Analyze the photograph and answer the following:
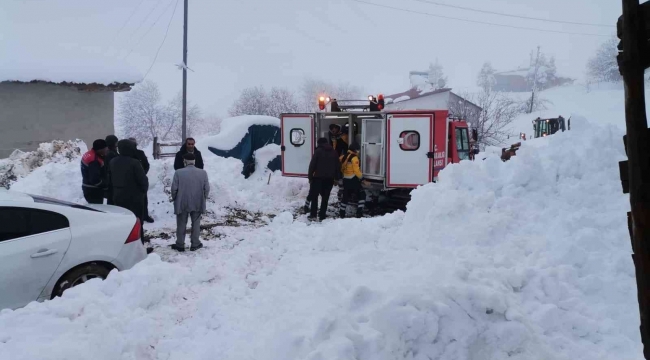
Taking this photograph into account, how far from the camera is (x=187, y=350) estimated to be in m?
4.31

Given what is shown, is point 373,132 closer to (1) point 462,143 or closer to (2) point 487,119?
(1) point 462,143

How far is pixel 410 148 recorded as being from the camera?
1050 cm

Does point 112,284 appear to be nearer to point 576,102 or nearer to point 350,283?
point 350,283

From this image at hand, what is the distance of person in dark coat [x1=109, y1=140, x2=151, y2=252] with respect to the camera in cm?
746

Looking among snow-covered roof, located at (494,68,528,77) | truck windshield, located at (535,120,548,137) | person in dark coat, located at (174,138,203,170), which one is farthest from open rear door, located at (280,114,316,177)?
snow-covered roof, located at (494,68,528,77)

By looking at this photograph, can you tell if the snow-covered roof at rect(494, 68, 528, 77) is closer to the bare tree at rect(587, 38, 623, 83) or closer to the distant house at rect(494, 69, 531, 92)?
the distant house at rect(494, 69, 531, 92)

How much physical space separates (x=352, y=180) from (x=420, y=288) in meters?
6.87

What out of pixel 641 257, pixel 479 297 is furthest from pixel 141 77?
pixel 641 257

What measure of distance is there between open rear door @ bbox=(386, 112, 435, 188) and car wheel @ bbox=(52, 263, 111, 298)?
6703 mm

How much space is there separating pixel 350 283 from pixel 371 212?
7.30 m

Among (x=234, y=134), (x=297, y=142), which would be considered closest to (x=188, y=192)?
(x=297, y=142)

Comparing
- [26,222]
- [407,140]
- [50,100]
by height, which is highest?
[50,100]

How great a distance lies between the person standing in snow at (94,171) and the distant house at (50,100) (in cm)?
680

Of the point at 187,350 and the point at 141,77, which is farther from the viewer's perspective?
the point at 141,77
